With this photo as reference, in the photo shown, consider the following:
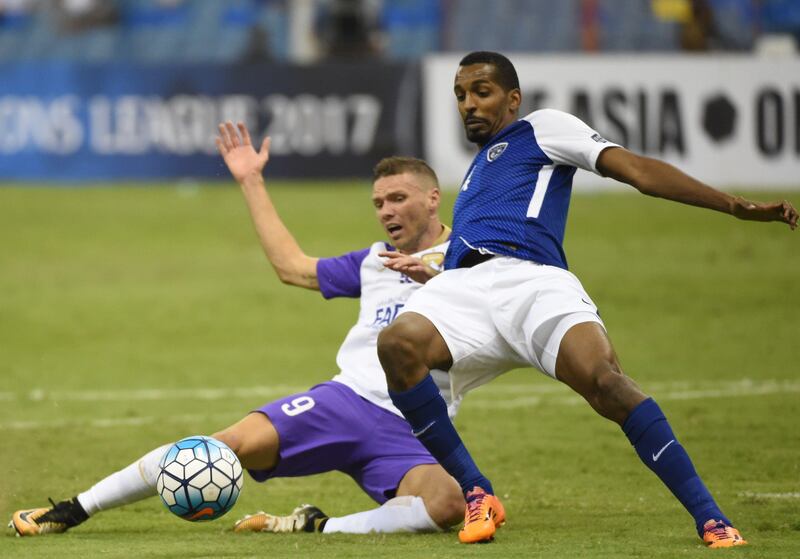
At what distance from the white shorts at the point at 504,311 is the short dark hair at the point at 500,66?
2.71ft

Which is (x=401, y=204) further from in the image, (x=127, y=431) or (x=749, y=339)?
(x=749, y=339)

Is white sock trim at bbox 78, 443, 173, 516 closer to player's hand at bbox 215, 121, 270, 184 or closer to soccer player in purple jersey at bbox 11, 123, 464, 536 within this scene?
soccer player in purple jersey at bbox 11, 123, 464, 536

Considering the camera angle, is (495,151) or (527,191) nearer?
(527,191)

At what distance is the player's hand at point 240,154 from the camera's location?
7.74m

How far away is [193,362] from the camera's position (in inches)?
542

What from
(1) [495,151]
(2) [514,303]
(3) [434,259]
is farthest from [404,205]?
(2) [514,303]

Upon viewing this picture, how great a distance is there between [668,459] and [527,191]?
1329mm

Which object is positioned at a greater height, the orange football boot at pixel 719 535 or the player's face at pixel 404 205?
the player's face at pixel 404 205

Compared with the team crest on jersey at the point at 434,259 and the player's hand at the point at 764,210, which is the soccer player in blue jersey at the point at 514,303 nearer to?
the player's hand at the point at 764,210

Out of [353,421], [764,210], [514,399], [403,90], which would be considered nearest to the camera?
[764,210]

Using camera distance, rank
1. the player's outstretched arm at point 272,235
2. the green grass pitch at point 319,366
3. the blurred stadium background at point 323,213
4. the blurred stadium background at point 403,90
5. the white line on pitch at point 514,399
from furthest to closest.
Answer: the blurred stadium background at point 403,90 → the white line on pitch at point 514,399 → the blurred stadium background at point 323,213 → the player's outstretched arm at point 272,235 → the green grass pitch at point 319,366

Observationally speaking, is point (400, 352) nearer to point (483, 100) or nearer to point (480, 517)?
point (480, 517)

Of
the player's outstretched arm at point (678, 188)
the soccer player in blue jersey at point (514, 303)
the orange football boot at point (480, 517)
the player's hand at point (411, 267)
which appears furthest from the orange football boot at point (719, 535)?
the player's hand at point (411, 267)

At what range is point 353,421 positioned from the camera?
23.6 feet
